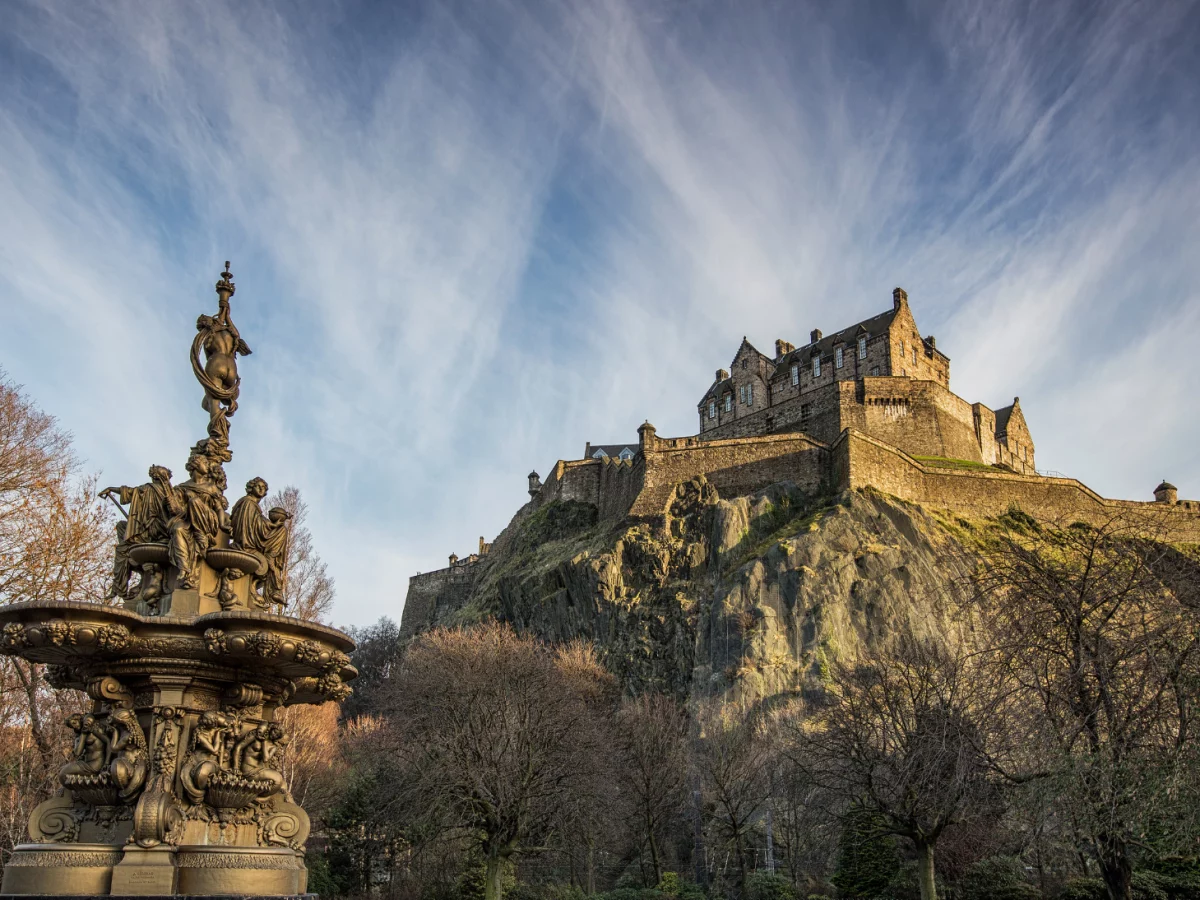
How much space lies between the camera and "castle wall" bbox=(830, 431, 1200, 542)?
5225cm

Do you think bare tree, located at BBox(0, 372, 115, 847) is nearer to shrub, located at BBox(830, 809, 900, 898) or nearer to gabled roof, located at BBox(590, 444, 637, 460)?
shrub, located at BBox(830, 809, 900, 898)

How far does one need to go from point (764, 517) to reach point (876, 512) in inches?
223

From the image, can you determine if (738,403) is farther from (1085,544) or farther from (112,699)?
(112,699)

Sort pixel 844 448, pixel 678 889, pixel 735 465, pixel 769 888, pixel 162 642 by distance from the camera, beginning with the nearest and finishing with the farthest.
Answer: pixel 162 642 < pixel 769 888 < pixel 678 889 < pixel 844 448 < pixel 735 465

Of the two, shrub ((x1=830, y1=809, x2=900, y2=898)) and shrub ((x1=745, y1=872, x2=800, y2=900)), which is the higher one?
shrub ((x1=830, y1=809, x2=900, y2=898))

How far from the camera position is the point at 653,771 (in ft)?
118

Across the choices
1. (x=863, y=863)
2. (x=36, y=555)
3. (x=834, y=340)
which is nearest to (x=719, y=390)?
(x=834, y=340)

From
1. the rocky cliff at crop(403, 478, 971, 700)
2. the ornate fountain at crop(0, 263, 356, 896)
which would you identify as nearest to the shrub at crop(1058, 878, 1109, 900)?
the rocky cliff at crop(403, 478, 971, 700)

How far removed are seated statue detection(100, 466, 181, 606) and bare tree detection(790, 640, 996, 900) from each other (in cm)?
1292

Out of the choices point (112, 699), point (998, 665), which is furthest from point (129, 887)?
point (998, 665)

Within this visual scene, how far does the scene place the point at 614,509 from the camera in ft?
191

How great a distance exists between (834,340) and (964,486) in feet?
58.5

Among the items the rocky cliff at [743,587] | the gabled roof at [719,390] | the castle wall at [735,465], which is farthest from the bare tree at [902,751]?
the gabled roof at [719,390]

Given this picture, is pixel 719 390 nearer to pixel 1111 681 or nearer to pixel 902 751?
pixel 902 751
